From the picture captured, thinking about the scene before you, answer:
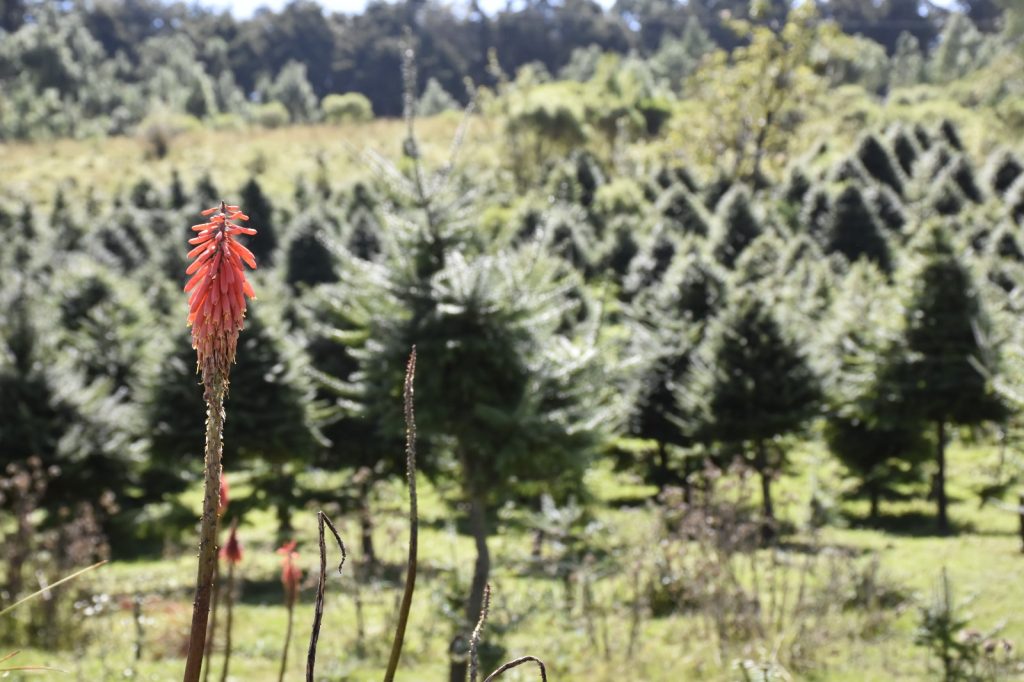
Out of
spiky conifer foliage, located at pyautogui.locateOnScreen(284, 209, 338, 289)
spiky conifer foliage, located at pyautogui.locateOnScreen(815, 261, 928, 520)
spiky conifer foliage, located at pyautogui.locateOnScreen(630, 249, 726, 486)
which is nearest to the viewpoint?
spiky conifer foliage, located at pyautogui.locateOnScreen(815, 261, 928, 520)

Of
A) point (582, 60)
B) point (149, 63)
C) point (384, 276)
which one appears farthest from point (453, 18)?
point (384, 276)

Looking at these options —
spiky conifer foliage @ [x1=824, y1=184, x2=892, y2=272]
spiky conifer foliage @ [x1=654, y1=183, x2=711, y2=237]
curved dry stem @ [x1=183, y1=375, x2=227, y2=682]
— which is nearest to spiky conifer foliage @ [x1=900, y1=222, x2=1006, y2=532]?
curved dry stem @ [x1=183, y1=375, x2=227, y2=682]

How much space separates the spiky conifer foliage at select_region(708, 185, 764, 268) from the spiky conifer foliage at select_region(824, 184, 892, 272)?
228 centimetres

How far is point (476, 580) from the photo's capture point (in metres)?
8.45

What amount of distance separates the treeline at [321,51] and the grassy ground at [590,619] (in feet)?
213

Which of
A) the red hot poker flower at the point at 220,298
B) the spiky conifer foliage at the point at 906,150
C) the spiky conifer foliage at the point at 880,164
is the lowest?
the red hot poker flower at the point at 220,298

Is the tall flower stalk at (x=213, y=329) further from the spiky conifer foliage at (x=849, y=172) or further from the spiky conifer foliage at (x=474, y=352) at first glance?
the spiky conifer foliage at (x=849, y=172)

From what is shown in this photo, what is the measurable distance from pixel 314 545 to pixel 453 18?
96505mm

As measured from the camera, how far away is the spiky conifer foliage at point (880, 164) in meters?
37.8

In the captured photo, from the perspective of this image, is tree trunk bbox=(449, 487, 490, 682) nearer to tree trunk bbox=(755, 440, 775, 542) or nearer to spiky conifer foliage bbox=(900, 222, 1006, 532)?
tree trunk bbox=(755, 440, 775, 542)

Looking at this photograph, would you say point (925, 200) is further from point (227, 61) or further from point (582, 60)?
point (227, 61)

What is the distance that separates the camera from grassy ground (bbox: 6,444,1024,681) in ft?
29.6

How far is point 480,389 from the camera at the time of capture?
8555 mm


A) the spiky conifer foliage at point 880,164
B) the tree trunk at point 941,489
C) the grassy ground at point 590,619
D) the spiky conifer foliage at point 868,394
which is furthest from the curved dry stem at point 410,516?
the spiky conifer foliage at point 880,164
